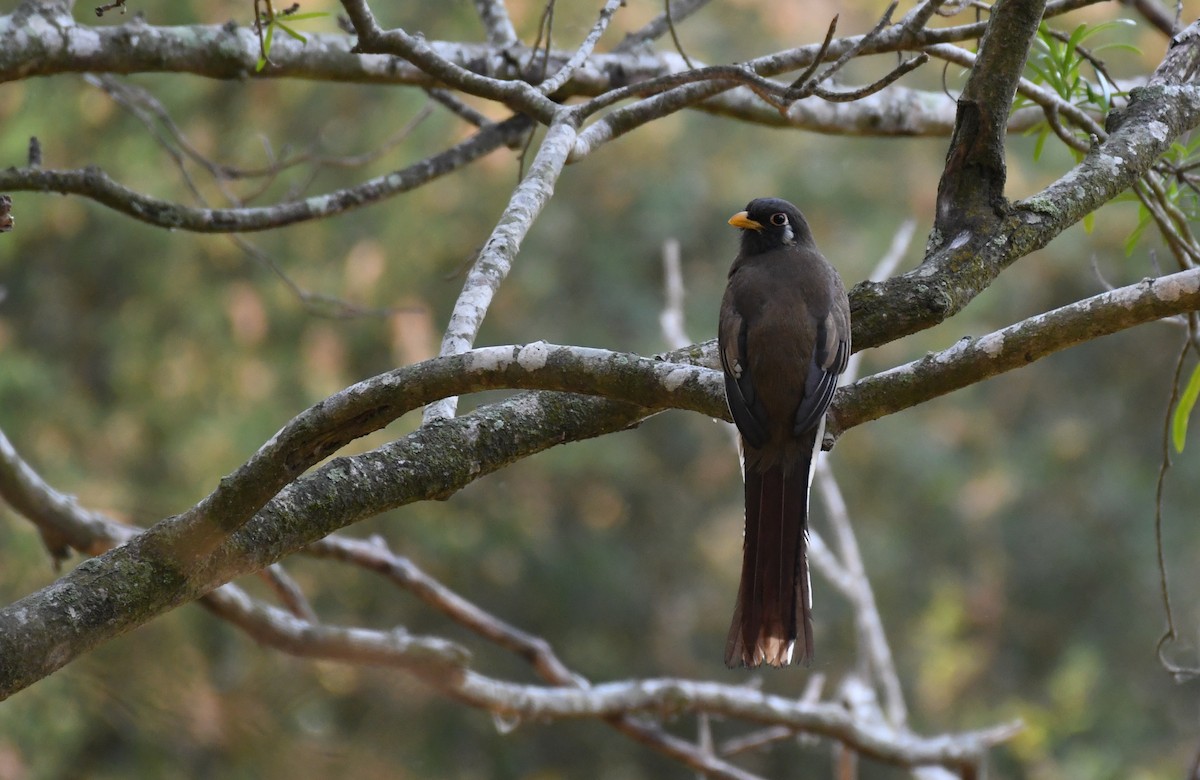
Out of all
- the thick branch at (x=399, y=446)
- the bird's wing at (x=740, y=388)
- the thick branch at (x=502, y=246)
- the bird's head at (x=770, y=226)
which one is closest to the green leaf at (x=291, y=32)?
the thick branch at (x=502, y=246)

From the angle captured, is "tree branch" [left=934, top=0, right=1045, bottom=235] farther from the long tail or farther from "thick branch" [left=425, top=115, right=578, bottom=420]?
"thick branch" [left=425, top=115, right=578, bottom=420]

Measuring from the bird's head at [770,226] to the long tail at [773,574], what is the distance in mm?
1144

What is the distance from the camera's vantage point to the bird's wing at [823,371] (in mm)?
3307

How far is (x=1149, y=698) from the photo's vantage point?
12328mm

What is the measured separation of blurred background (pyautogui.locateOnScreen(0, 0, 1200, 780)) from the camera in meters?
10.6

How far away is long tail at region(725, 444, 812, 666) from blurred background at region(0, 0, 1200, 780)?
6.56 meters

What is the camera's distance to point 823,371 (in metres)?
3.39

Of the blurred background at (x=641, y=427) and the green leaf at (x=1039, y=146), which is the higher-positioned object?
the blurred background at (x=641, y=427)

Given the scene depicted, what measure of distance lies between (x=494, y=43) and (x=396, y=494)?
7.65 ft

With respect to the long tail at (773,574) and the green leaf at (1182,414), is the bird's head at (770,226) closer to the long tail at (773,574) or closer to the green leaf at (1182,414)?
the long tail at (773,574)

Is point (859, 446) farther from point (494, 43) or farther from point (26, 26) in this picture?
point (26, 26)

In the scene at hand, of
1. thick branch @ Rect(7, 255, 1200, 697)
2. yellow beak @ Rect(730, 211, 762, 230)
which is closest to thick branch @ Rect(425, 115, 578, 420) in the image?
thick branch @ Rect(7, 255, 1200, 697)

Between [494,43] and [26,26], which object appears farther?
[494,43]

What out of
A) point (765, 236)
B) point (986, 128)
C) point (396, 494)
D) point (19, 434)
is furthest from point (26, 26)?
point (19, 434)
